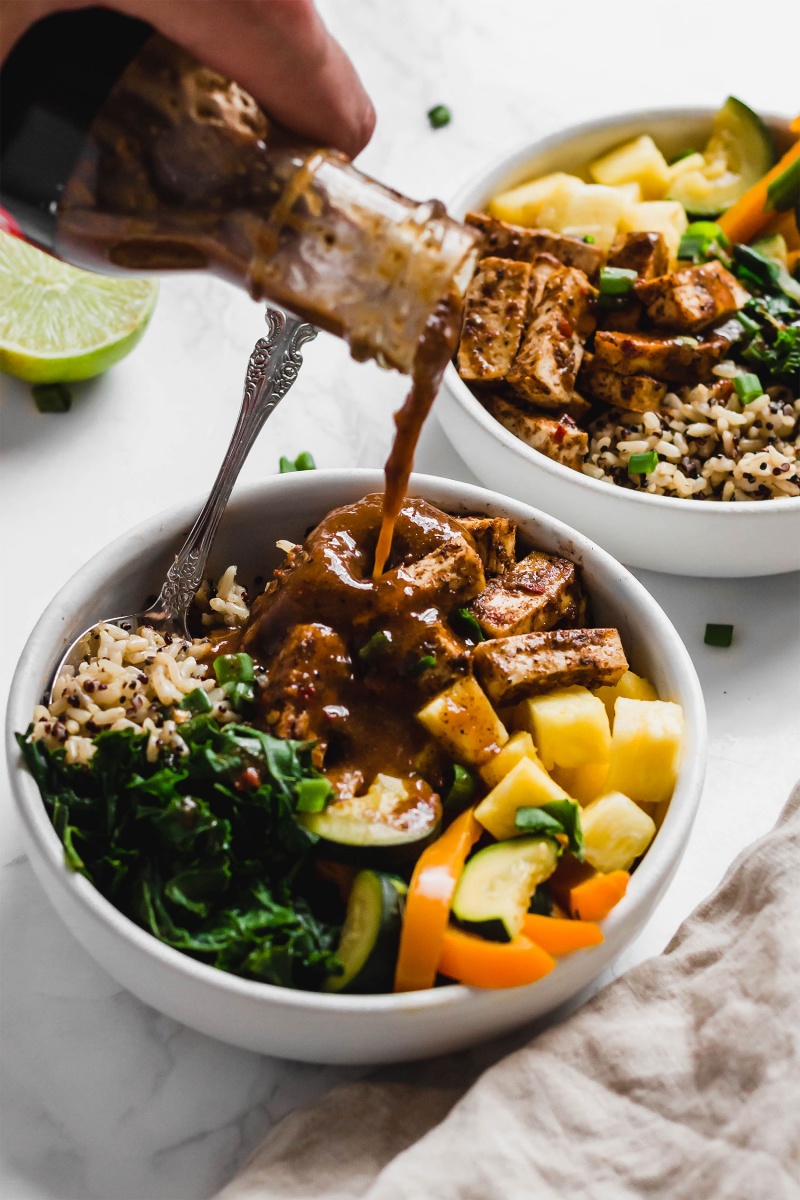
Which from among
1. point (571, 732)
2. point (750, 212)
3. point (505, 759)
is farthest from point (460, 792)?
point (750, 212)

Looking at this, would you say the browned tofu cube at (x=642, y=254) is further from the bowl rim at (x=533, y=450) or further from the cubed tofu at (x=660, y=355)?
the bowl rim at (x=533, y=450)

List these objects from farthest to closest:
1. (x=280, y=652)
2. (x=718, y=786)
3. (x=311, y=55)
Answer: (x=718, y=786), (x=280, y=652), (x=311, y=55)

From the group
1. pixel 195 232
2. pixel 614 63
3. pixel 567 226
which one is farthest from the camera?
pixel 614 63

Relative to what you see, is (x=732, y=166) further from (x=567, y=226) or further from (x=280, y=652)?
(x=280, y=652)

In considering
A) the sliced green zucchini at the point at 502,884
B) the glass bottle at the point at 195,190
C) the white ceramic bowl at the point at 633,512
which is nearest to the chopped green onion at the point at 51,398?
the white ceramic bowl at the point at 633,512

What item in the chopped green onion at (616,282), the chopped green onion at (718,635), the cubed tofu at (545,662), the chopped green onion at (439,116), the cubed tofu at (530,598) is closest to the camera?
the cubed tofu at (545,662)

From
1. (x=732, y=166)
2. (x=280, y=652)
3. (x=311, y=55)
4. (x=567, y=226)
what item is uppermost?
(x=311, y=55)

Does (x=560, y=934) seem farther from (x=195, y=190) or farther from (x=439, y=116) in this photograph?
(x=439, y=116)

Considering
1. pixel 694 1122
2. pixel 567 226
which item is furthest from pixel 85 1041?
pixel 567 226

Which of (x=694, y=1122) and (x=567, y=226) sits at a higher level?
(x=567, y=226)
